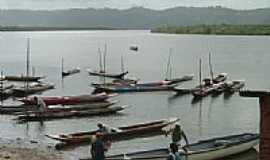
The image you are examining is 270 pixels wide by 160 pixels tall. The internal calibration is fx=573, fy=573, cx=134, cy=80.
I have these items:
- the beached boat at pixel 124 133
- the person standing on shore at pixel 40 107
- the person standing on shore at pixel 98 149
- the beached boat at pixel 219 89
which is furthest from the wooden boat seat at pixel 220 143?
the beached boat at pixel 219 89

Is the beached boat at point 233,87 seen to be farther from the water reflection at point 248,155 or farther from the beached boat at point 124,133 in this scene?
the water reflection at point 248,155

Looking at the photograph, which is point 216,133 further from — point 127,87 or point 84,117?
point 127,87

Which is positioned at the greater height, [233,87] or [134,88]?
[233,87]

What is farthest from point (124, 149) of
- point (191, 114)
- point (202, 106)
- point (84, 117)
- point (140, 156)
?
point (202, 106)

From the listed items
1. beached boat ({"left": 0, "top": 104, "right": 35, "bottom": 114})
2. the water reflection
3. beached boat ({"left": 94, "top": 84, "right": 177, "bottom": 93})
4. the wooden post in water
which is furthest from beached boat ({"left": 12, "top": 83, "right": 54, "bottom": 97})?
the wooden post in water

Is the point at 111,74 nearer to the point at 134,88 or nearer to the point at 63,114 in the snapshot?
the point at 134,88

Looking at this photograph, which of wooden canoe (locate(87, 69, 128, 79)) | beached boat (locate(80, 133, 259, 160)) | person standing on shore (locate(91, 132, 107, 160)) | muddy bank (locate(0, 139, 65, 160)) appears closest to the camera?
person standing on shore (locate(91, 132, 107, 160))

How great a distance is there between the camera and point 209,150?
26.6 meters

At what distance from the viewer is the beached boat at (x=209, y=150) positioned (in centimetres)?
2502

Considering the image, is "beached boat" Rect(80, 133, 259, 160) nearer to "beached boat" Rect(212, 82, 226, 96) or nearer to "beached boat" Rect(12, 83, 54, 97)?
"beached boat" Rect(212, 82, 226, 96)

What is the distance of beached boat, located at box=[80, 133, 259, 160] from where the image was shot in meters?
25.0

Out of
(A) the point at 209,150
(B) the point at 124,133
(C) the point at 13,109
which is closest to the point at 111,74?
(C) the point at 13,109

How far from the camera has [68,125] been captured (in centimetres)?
4106

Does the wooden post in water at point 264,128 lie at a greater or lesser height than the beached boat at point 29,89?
greater
